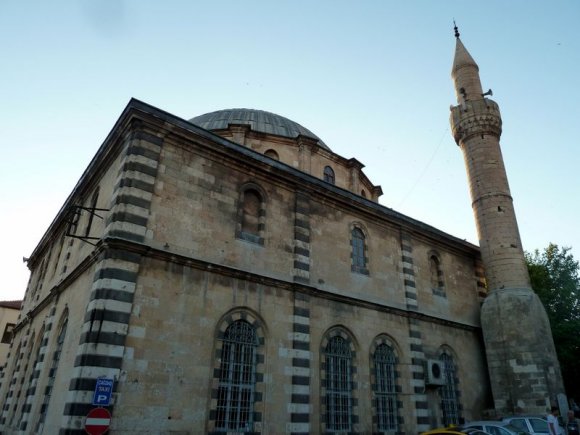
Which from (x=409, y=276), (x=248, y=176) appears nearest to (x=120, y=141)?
(x=248, y=176)

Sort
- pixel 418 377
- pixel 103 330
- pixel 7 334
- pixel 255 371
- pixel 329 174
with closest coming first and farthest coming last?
pixel 103 330 < pixel 255 371 < pixel 418 377 < pixel 329 174 < pixel 7 334

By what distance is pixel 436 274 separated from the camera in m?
17.9

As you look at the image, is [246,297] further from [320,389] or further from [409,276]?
[409,276]

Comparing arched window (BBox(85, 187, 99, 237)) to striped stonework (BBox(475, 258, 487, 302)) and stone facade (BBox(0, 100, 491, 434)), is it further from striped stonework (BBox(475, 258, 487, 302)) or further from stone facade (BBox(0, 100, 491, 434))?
striped stonework (BBox(475, 258, 487, 302))

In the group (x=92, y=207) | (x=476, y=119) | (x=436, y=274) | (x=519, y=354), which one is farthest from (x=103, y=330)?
(x=476, y=119)

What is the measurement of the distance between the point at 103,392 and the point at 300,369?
17.0 ft

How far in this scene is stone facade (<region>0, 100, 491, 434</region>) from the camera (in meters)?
9.55

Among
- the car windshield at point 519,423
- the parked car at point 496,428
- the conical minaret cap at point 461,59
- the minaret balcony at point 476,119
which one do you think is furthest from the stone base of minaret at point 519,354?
the conical minaret cap at point 461,59

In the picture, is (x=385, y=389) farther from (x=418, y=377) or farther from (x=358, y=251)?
(x=358, y=251)

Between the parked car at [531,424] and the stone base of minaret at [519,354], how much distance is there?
259cm

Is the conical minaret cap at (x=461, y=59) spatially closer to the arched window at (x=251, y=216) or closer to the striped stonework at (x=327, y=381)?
the arched window at (x=251, y=216)

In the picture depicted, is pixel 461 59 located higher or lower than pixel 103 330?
higher

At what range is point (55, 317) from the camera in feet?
42.2

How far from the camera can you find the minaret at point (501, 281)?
1556 cm
